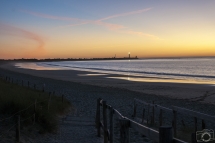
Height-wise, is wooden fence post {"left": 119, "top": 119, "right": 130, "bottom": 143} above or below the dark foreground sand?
above

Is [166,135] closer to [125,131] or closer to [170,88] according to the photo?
[125,131]

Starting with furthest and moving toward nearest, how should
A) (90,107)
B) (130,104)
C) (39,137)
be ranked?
1. (130,104)
2. (90,107)
3. (39,137)

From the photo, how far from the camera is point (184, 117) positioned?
13.9 meters

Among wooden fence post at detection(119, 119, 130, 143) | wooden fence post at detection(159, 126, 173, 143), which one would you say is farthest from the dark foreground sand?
wooden fence post at detection(159, 126, 173, 143)

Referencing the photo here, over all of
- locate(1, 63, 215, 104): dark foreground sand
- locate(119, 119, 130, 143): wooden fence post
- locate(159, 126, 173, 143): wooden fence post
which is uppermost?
locate(159, 126, 173, 143): wooden fence post

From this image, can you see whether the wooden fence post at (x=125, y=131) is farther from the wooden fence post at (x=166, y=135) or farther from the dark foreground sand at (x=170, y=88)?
the dark foreground sand at (x=170, y=88)

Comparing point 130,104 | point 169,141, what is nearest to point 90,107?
point 130,104

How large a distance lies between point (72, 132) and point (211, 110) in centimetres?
1011

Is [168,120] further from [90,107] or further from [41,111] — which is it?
[41,111]

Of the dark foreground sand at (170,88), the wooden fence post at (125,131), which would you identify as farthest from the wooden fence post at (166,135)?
the dark foreground sand at (170,88)

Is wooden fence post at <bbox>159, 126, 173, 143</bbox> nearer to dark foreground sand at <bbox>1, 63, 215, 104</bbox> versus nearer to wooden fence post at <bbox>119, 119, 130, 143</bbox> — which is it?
wooden fence post at <bbox>119, 119, 130, 143</bbox>

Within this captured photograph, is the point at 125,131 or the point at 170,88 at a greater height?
the point at 125,131

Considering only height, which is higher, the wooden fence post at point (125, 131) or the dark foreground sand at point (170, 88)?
the wooden fence post at point (125, 131)

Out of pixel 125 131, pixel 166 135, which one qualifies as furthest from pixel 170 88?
pixel 166 135
